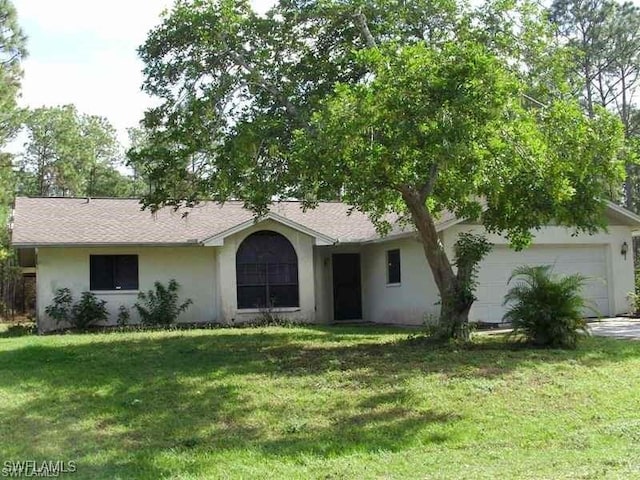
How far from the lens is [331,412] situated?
838cm

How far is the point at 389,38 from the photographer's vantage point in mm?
13156

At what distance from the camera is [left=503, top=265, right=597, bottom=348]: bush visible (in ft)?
40.8

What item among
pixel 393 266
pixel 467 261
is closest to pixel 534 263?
pixel 393 266

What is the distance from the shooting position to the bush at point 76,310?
1922cm

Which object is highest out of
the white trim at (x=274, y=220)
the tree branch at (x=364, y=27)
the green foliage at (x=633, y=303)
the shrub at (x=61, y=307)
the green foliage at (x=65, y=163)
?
the green foliage at (x=65, y=163)

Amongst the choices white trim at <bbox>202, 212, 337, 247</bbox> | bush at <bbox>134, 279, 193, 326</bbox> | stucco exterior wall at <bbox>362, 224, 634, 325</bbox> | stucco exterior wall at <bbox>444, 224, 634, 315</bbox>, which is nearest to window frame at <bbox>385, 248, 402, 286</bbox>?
stucco exterior wall at <bbox>362, 224, 634, 325</bbox>

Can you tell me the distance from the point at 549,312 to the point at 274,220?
10169 mm

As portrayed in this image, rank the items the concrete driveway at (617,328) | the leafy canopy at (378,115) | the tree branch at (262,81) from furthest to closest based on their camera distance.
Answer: the concrete driveway at (617,328)
the tree branch at (262,81)
the leafy canopy at (378,115)

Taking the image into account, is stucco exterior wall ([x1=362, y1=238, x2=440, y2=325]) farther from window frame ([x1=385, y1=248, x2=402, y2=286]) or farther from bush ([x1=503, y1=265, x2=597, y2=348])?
bush ([x1=503, y1=265, x2=597, y2=348])

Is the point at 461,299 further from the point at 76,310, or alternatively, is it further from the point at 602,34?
the point at 602,34

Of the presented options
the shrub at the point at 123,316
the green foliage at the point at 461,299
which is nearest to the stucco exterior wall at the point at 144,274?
the shrub at the point at 123,316

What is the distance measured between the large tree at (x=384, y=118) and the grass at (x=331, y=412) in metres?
2.72

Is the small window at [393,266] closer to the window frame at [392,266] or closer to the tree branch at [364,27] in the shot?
the window frame at [392,266]

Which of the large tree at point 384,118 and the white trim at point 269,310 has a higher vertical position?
the large tree at point 384,118
